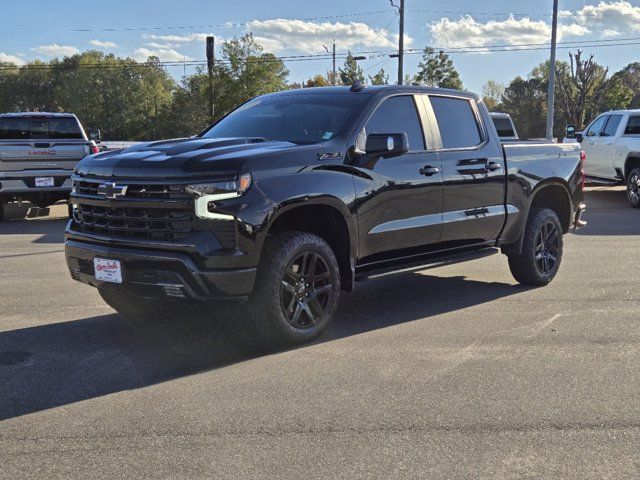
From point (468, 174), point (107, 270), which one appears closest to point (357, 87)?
point (468, 174)

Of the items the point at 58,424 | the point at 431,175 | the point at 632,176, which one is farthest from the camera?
the point at 632,176

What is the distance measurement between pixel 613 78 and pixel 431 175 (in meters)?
59.7

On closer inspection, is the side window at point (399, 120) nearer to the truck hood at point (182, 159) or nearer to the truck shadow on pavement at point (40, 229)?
the truck hood at point (182, 159)

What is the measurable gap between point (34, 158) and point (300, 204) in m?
9.26

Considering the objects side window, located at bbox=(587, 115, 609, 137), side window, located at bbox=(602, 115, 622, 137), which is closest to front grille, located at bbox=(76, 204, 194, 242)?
side window, located at bbox=(602, 115, 622, 137)

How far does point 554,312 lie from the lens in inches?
243

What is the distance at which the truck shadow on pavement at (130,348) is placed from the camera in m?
4.26

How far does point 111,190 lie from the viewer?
4.78m

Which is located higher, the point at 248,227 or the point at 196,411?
the point at 248,227

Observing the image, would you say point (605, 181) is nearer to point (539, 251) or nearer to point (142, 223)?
point (539, 251)

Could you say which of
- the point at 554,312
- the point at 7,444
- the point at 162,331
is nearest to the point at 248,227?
the point at 162,331

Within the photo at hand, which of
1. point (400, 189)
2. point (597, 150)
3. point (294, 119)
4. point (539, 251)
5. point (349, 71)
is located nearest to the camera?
point (400, 189)

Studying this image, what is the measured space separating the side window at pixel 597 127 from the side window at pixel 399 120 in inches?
491

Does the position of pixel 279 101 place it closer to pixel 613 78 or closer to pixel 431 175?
pixel 431 175
